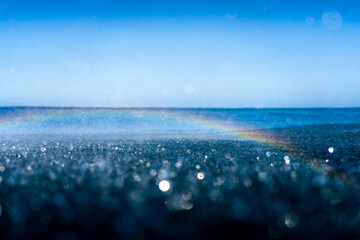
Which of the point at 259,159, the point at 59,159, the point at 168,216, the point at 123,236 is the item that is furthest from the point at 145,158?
the point at 123,236

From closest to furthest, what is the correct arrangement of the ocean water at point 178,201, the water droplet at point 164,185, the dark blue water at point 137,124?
the ocean water at point 178,201
the water droplet at point 164,185
the dark blue water at point 137,124

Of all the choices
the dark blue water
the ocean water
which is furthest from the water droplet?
the dark blue water

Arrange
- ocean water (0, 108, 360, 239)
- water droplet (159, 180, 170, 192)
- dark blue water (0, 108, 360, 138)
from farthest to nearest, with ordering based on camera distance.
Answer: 1. dark blue water (0, 108, 360, 138)
2. water droplet (159, 180, 170, 192)
3. ocean water (0, 108, 360, 239)

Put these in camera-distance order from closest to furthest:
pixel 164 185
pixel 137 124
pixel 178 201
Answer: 1. pixel 178 201
2. pixel 164 185
3. pixel 137 124

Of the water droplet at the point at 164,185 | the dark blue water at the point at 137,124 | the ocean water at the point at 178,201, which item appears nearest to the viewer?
the ocean water at the point at 178,201

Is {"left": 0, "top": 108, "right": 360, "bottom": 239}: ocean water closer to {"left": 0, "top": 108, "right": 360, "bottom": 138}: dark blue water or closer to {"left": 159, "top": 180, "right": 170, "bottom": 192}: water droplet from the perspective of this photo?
{"left": 159, "top": 180, "right": 170, "bottom": 192}: water droplet

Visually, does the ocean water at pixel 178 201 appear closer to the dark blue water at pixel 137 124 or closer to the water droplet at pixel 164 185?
the water droplet at pixel 164 185

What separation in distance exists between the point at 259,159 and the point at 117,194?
9.21ft

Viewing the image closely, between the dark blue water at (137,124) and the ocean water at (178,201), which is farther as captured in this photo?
the dark blue water at (137,124)

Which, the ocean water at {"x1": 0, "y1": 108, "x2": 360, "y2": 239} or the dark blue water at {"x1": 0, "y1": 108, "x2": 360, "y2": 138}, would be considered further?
the dark blue water at {"x1": 0, "y1": 108, "x2": 360, "y2": 138}

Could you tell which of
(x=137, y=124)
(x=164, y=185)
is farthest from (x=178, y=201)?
(x=137, y=124)

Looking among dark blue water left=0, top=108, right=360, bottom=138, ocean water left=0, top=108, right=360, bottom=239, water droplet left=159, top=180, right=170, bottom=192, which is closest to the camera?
ocean water left=0, top=108, right=360, bottom=239

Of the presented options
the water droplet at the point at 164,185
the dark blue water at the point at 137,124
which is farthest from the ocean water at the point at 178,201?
the dark blue water at the point at 137,124

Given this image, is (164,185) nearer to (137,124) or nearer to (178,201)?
(178,201)
